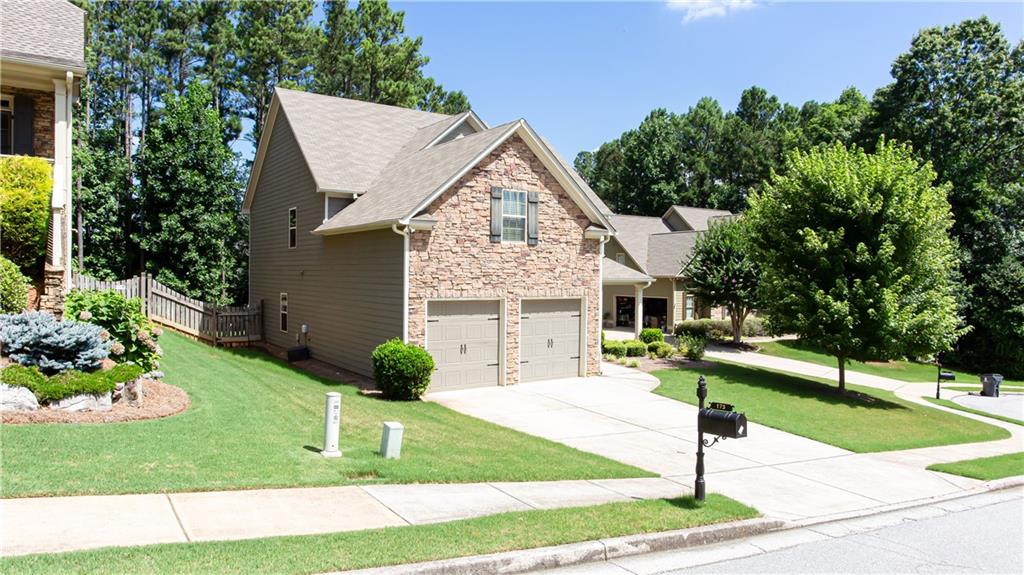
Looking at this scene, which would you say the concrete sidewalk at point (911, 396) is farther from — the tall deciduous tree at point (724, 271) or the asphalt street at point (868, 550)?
the asphalt street at point (868, 550)

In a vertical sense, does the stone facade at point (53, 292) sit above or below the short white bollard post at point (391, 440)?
above

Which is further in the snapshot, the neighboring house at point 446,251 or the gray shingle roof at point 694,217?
the gray shingle roof at point 694,217

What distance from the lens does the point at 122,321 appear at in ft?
39.1

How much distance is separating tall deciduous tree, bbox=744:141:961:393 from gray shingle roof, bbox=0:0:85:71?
798 inches

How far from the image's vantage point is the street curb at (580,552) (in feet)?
20.6

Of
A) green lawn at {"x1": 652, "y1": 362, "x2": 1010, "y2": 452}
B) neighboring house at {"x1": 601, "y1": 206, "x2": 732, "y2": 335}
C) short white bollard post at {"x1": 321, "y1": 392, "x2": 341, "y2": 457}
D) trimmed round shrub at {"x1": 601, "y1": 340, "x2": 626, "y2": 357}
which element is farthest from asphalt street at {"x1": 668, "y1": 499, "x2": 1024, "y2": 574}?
neighboring house at {"x1": 601, "y1": 206, "x2": 732, "y2": 335}

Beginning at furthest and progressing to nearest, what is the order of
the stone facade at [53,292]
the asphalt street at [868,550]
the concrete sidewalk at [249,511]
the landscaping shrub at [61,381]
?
the stone facade at [53,292], the landscaping shrub at [61,381], the asphalt street at [868,550], the concrete sidewalk at [249,511]

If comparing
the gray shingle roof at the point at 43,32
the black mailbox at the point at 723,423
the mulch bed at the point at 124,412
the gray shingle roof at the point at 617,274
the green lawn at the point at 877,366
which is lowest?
the green lawn at the point at 877,366

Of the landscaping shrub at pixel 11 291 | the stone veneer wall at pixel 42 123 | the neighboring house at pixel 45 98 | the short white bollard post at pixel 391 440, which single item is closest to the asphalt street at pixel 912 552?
the short white bollard post at pixel 391 440

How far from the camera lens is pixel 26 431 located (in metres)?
8.85

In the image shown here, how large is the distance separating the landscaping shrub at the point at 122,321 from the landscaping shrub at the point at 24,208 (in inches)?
126

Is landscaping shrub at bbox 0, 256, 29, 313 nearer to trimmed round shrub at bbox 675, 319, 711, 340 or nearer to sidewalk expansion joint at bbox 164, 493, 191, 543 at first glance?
sidewalk expansion joint at bbox 164, 493, 191, 543

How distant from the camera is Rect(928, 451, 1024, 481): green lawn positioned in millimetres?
12680

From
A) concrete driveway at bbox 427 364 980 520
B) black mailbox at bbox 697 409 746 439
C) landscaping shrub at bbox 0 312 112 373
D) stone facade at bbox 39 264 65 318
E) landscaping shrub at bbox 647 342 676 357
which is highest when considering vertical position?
stone facade at bbox 39 264 65 318
